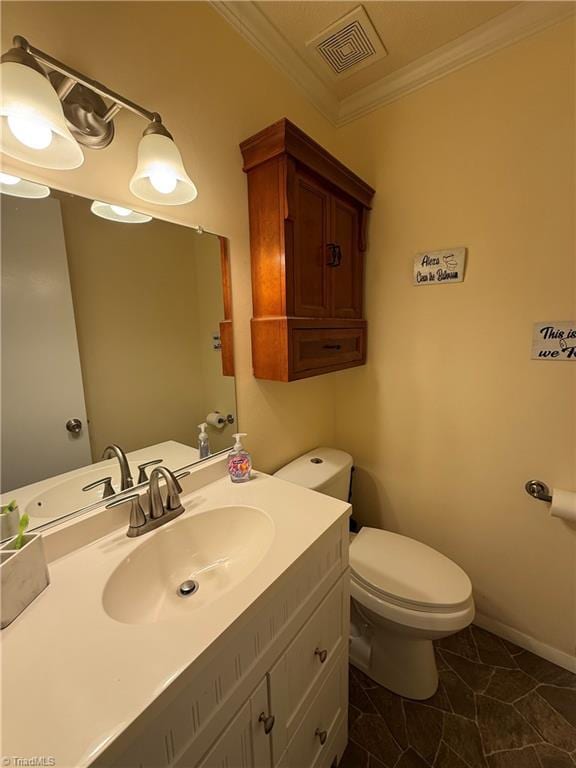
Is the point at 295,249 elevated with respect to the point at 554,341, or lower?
elevated

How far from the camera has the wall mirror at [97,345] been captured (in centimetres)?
71

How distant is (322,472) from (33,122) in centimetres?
136

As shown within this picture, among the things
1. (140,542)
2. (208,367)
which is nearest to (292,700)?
(140,542)

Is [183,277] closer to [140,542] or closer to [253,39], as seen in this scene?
[140,542]

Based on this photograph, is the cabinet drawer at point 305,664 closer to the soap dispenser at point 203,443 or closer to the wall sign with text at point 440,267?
the soap dispenser at point 203,443

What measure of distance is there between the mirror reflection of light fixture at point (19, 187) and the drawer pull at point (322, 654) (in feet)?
4.33

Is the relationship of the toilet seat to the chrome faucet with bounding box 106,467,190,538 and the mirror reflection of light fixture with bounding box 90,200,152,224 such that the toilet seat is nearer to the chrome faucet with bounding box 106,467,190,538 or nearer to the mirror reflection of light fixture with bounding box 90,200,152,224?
the chrome faucet with bounding box 106,467,190,538

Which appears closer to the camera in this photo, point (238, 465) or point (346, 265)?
point (238, 465)

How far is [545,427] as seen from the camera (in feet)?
3.96

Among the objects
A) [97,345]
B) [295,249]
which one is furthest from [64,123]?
[295,249]

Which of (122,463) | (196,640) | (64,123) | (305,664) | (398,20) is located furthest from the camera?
(398,20)

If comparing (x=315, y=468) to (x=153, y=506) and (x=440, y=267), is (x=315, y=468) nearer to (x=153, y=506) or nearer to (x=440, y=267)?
(x=153, y=506)

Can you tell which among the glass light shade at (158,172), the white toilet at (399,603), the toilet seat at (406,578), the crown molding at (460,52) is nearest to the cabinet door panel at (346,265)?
the crown molding at (460,52)

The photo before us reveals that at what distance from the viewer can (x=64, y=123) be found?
2.07ft
